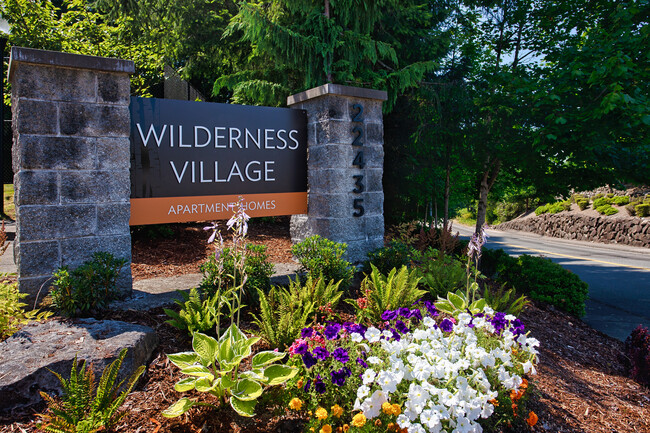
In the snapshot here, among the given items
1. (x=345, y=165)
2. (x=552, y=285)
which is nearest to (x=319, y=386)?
(x=345, y=165)

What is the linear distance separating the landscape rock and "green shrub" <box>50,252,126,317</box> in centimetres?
21

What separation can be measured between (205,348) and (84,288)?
5.16 ft

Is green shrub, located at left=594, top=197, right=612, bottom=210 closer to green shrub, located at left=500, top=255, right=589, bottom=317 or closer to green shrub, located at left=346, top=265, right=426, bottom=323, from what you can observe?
green shrub, located at left=500, top=255, right=589, bottom=317

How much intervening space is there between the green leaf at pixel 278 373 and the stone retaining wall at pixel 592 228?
17.6 meters

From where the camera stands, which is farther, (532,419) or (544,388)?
(544,388)

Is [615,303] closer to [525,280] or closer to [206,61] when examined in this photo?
[525,280]

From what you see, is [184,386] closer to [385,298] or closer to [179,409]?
[179,409]

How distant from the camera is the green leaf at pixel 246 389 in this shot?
2.40m

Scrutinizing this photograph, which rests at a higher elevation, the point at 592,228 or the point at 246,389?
the point at 246,389

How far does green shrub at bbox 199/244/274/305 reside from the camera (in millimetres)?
3917

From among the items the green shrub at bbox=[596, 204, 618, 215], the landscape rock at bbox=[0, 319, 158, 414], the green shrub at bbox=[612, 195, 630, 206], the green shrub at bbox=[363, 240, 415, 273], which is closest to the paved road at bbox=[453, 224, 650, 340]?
the green shrub at bbox=[596, 204, 618, 215]

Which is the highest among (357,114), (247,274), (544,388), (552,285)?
(357,114)

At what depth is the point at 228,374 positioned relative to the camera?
2.58 m

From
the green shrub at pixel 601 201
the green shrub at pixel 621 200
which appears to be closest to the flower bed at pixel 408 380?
the green shrub at pixel 621 200
